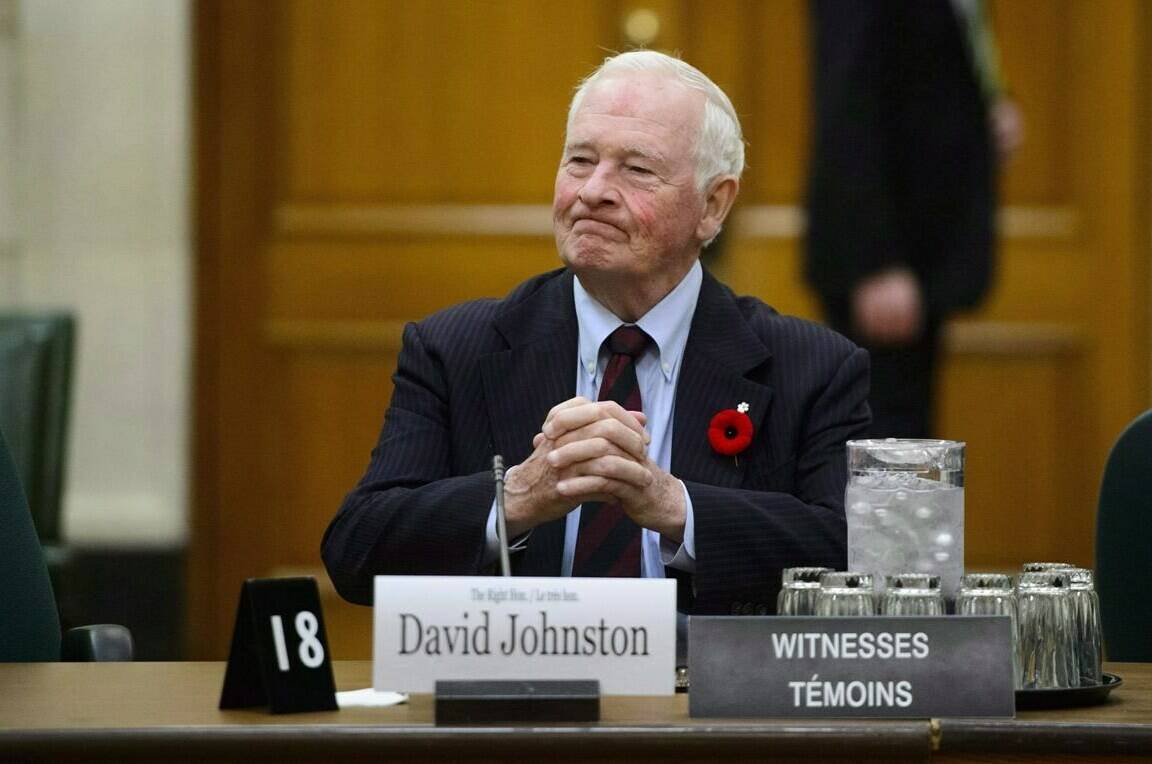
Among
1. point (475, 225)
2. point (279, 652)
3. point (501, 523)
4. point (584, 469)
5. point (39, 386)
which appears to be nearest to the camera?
point (279, 652)

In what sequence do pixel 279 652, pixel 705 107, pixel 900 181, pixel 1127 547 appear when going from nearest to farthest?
pixel 279 652 → pixel 1127 547 → pixel 705 107 → pixel 900 181

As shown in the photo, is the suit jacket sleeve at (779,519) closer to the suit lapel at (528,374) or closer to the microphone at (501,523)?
the suit lapel at (528,374)

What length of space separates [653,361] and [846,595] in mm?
863

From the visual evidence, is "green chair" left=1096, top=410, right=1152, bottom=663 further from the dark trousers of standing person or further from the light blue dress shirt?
the dark trousers of standing person

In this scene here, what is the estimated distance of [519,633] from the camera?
1614mm

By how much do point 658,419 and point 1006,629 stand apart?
0.90 meters

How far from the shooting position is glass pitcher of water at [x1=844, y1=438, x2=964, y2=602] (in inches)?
72.1

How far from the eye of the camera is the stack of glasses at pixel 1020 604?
1715mm

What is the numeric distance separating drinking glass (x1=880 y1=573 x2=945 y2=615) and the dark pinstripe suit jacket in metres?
0.56

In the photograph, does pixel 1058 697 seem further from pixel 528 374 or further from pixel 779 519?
pixel 528 374

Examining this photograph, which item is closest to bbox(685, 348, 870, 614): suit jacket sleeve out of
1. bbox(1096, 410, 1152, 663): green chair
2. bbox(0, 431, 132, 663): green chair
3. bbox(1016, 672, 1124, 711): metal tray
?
bbox(1096, 410, 1152, 663): green chair

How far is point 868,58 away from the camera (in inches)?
170

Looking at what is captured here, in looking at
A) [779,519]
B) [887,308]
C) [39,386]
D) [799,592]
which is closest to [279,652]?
[799,592]

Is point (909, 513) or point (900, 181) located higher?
point (900, 181)
